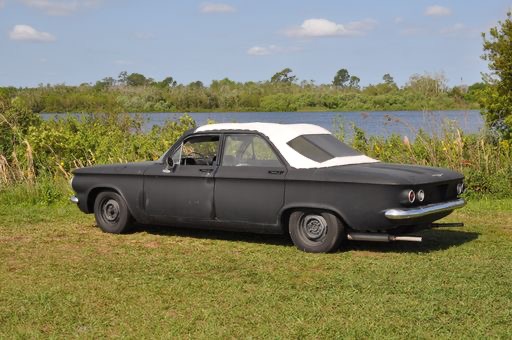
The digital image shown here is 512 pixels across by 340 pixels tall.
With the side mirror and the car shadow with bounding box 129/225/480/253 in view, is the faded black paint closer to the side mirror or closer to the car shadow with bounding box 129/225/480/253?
the side mirror

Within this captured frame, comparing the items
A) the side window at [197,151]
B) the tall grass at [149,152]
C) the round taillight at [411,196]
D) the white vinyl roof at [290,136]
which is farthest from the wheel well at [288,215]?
the tall grass at [149,152]

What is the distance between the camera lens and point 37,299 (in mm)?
6566

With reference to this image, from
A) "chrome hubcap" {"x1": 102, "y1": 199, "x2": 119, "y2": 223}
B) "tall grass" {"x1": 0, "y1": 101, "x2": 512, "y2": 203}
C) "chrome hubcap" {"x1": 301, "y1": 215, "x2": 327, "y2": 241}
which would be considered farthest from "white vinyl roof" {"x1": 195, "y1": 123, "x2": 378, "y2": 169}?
"tall grass" {"x1": 0, "y1": 101, "x2": 512, "y2": 203}

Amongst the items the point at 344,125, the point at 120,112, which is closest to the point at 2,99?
the point at 120,112

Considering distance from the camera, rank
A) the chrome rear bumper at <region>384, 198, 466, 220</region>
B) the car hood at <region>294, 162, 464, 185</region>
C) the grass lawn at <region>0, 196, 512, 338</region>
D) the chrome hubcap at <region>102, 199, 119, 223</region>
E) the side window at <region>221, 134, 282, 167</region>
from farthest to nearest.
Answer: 1. the chrome hubcap at <region>102, 199, 119, 223</region>
2. the side window at <region>221, 134, 282, 167</region>
3. the car hood at <region>294, 162, 464, 185</region>
4. the chrome rear bumper at <region>384, 198, 466, 220</region>
5. the grass lawn at <region>0, 196, 512, 338</region>

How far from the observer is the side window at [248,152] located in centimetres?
890

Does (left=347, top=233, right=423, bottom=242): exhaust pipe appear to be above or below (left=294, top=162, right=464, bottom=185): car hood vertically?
below

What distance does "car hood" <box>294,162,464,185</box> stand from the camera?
800cm

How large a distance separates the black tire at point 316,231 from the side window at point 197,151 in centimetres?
154

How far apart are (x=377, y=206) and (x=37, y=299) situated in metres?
3.57

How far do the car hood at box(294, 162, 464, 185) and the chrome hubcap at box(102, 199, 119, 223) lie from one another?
10.1ft

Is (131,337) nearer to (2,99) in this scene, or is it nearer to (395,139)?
(395,139)

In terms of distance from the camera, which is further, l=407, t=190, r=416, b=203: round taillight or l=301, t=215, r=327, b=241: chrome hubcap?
l=301, t=215, r=327, b=241: chrome hubcap

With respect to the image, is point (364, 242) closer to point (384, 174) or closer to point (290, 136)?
point (384, 174)
